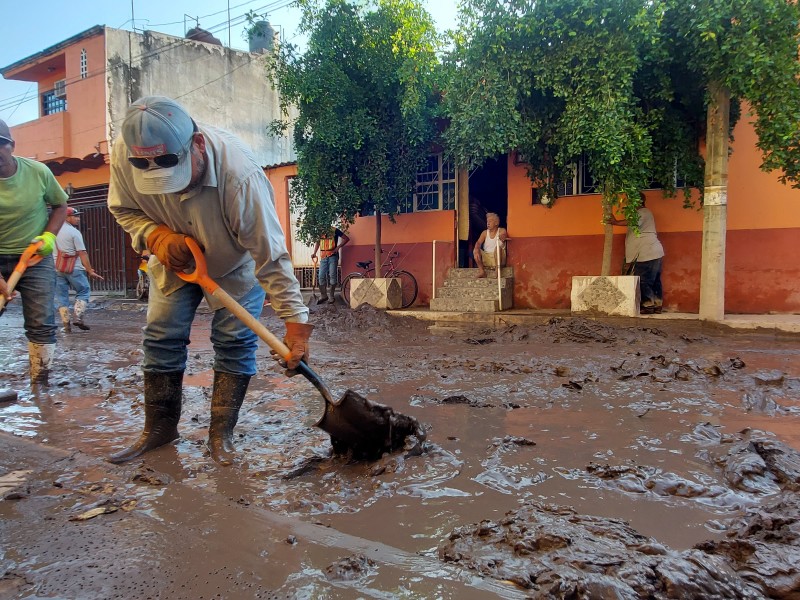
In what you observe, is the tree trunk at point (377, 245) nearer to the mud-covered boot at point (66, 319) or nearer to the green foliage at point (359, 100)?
the green foliage at point (359, 100)

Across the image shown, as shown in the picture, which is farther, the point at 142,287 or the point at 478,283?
the point at 142,287

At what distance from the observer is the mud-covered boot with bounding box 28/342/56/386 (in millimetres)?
4027

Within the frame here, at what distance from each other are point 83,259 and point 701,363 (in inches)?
303

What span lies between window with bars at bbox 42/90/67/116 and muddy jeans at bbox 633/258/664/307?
1779 centimetres

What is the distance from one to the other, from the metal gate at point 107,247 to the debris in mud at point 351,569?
54.0 feet

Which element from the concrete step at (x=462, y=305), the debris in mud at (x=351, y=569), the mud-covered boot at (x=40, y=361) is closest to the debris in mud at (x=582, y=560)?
the debris in mud at (x=351, y=569)

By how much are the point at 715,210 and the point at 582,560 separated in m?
7.10

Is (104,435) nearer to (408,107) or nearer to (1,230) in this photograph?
(1,230)

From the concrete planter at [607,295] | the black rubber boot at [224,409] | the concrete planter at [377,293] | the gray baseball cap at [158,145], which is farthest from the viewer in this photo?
the concrete planter at [377,293]

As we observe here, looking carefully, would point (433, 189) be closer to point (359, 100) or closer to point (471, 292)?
point (359, 100)

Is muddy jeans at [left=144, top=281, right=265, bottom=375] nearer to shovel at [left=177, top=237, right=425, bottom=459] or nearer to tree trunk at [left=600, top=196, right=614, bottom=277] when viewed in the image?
shovel at [left=177, top=237, right=425, bottom=459]

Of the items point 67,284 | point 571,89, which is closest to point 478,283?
point 571,89

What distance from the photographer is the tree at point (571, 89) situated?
7023mm

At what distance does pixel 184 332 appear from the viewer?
2699 mm
